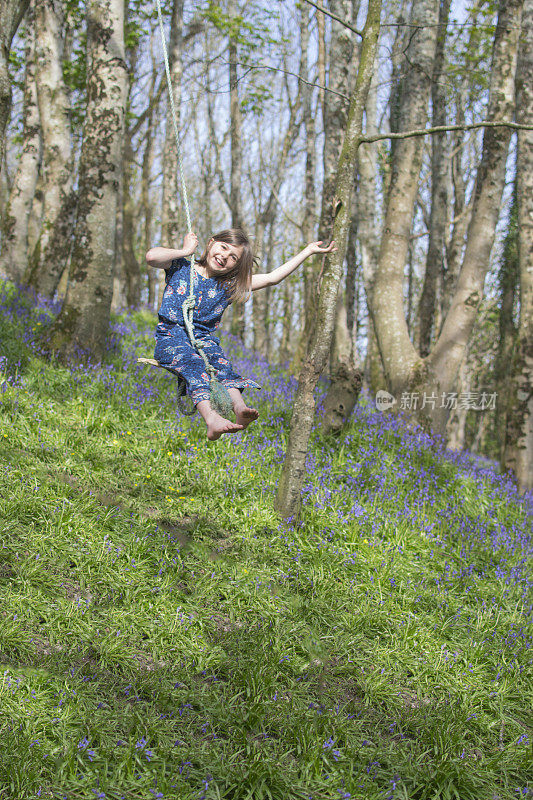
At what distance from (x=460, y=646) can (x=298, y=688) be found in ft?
4.94

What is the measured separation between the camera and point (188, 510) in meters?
5.36

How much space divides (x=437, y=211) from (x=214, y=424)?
11759 millimetres

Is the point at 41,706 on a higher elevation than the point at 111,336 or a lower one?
lower

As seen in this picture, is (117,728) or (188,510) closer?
(117,728)

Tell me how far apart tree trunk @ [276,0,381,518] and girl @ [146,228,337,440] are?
850 mm

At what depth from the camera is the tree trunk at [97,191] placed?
6977mm

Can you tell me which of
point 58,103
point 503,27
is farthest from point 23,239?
point 503,27

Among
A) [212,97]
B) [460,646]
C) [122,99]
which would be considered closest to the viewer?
[460,646]

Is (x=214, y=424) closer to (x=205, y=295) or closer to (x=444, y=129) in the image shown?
(x=205, y=295)

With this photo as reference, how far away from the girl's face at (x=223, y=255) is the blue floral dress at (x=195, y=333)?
14 centimetres

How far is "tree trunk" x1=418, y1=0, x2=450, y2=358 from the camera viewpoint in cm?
1242

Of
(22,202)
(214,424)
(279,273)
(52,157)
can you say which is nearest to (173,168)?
(22,202)

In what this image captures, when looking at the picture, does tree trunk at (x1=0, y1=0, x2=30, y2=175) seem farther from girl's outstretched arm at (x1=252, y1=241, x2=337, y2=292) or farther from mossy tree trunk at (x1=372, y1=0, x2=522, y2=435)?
mossy tree trunk at (x1=372, y1=0, x2=522, y2=435)

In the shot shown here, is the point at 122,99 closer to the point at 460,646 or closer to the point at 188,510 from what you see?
the point at 188,510
